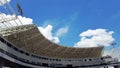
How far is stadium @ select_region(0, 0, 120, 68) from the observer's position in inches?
2414

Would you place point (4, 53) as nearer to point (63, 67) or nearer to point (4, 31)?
point (4, 31)

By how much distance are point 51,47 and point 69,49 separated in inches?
476

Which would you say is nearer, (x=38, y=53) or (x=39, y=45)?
(x=39, y=45)

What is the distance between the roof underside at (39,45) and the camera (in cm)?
6488

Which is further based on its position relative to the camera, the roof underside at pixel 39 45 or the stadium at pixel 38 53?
the roof underside at pixel 39 45

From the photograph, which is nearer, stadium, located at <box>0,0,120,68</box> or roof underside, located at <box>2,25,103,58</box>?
stadium, located at <box>0,0,120,68</box>

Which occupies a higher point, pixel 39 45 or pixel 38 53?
pixel 39 45

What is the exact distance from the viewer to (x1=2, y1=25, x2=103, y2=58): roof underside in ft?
213

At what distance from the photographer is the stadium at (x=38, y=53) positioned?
61312 millimetres

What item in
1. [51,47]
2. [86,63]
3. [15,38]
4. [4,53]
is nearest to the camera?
[4,53]

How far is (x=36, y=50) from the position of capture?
270 ft

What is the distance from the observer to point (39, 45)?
263 feet

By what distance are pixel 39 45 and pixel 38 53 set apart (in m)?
6.82

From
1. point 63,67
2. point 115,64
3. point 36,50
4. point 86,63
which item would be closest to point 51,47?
point 36,50
